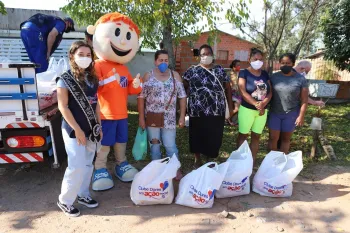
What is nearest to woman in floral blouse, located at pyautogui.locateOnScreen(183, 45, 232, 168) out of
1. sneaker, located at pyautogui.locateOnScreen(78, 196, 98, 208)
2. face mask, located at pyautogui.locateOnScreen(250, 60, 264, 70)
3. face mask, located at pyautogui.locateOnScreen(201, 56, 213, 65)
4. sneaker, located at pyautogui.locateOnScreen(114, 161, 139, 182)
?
face mask, located at pyautogui.locateOnScreen(201, 56, 213, 65)

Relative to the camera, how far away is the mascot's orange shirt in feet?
9.53

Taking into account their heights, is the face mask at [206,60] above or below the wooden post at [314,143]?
above

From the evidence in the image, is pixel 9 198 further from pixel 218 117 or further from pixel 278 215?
pixel 278 215

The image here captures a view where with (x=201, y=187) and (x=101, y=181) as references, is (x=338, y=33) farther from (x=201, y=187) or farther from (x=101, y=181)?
(x=101, y=181)

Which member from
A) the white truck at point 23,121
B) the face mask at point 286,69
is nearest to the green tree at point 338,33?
the face mask at point 286,69

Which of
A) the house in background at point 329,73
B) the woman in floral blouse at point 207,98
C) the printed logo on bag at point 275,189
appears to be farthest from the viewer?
the house in background at point 329,73

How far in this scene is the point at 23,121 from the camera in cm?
271

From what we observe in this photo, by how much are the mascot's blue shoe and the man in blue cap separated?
1.69 meters

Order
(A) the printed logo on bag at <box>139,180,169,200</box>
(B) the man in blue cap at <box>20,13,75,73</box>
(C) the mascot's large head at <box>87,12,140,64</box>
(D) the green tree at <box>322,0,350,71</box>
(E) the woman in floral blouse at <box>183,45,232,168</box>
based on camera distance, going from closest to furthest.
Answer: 1. (A) the printed logo on bag at <box>139,180,169,200</box>
2. (C) the mascot's large head at <box>87,12,140,64</box>
3. (E) the woman in floral blouse at <box>183,45,232,168</box>
4. (B) the man in blue cap at <box>20,13,75,73</box>
5. (D) the green tree at <box>322,0,350,71</box>

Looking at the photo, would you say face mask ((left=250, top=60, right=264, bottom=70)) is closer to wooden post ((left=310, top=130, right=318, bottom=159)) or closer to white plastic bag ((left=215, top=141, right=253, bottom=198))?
white plastic bag ((left=215, top=141, right=253, bottom=198))

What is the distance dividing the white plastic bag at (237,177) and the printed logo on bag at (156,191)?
0.61 meters

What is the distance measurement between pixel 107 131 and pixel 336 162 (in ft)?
11.2

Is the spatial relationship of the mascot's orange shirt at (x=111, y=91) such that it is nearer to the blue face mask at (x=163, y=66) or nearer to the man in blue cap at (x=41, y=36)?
the blue face mask at (x=163, y=66)

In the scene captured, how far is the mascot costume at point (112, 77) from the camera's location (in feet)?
9.55
